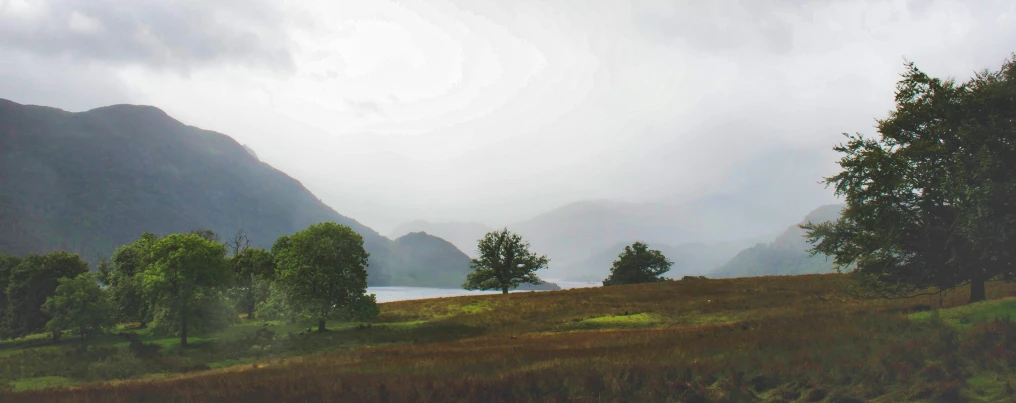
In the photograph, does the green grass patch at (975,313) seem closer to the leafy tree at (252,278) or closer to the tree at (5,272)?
the leafy tree at (252,278)

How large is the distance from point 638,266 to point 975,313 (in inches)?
2744

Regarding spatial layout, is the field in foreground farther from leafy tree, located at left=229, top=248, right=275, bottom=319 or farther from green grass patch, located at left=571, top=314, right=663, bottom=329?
leafy tree, located at left=229, top=248, right=275, bottom=319

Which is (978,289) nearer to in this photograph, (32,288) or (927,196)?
(927,196)

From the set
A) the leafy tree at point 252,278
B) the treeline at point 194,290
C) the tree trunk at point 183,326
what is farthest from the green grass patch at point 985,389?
the leafy tree at point 252,278

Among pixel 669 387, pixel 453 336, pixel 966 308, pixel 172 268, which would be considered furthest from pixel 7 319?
pixel 966 308

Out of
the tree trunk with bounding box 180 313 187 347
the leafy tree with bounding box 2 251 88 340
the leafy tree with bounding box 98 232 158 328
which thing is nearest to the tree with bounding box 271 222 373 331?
the tree trunk with bounding box 180 313 187 347

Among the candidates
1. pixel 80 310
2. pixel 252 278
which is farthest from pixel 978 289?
pixel 252 278

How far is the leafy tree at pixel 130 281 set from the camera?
44406 mm

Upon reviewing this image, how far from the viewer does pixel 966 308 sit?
20.1 m

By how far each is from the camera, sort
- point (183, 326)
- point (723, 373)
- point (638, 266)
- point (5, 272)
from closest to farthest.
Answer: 1. point (723, 373)
2. point (183, 326)
3. point (5, 272)
4. point (638, 266)

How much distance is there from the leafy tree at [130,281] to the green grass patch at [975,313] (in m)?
50.5

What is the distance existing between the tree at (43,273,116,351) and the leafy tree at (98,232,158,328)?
1.41 m

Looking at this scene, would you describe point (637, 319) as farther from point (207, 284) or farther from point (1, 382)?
point (1, 382)

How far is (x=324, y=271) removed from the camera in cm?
4031
